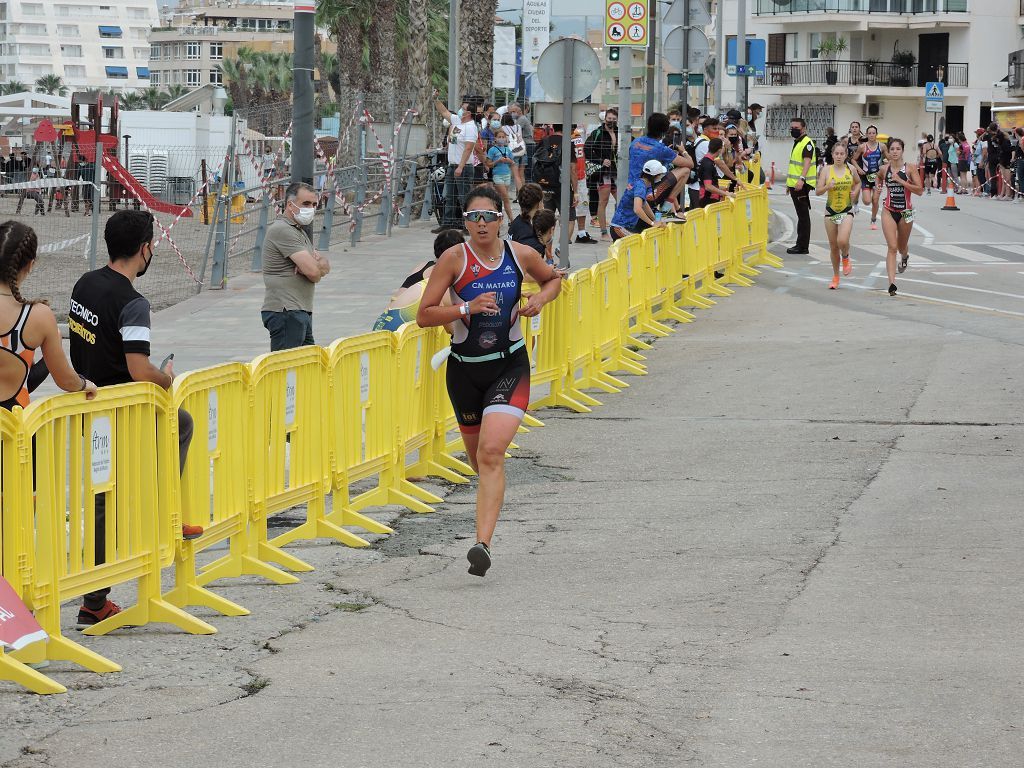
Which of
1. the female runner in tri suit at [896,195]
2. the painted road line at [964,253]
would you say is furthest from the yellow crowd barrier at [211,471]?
the painted road line at [964,253]

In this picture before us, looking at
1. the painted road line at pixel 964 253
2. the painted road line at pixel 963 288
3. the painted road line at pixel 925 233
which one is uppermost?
the painted road line at pixel 925 233

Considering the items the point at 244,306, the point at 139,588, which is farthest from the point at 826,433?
the point at 244,306

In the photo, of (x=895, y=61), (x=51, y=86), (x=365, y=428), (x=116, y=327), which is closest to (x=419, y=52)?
(x=365, y=428)

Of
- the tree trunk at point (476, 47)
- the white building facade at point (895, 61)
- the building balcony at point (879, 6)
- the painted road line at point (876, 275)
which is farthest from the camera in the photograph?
the building balcony at point (879, 6)

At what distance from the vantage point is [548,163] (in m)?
23.6

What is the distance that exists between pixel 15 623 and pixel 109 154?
27.8 metres

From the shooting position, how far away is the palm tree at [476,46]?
36156 millimetres

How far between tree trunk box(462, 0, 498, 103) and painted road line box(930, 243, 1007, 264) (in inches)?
Result: 456

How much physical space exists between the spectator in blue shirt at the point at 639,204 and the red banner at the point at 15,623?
12.9 meters

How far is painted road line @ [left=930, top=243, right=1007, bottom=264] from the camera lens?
2488 centimetres

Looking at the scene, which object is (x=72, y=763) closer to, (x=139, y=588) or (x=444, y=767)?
(x=444, y=767)

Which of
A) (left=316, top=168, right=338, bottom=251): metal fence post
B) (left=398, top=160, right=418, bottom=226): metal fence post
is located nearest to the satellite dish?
(left=316, top=168, right=338, bottom=251): metal fence post

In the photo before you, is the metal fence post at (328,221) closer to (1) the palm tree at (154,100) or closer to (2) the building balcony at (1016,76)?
(2) the building balcony at (1016,76)

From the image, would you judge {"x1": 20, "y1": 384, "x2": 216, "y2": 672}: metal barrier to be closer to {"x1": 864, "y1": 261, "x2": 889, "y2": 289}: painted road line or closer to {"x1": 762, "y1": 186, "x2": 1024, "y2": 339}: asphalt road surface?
{"x1": 762, "y1": 186, "x2": 1024, "y2": 339}: asphalt road surface
